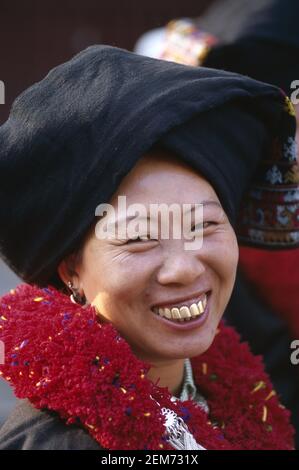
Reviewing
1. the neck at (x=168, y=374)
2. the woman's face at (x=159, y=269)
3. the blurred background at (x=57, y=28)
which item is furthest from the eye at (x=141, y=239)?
the blurred background at (x=57, y=28)

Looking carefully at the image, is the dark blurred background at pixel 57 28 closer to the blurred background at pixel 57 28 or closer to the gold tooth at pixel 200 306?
the blurred background at pixel 57 28

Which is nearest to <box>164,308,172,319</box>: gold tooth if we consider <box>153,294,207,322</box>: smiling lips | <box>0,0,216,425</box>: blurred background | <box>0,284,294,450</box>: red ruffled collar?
<box>153,294,207,322</box>: smiling lips

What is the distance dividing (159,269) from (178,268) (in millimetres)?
47

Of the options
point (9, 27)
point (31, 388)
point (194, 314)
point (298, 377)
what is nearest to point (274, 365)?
point (298, 377)

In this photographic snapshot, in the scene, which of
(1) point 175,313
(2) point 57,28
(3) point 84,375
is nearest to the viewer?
(3) point 84,375

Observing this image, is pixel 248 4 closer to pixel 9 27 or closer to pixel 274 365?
pixel 274 365

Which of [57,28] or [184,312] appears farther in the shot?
[57,28]

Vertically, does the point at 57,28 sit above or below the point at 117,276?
above

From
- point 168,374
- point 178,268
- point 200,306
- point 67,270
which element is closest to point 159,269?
point 178,268

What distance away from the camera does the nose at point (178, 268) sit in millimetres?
1737

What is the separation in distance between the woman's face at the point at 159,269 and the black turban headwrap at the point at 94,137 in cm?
5

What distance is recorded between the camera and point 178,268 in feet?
5.69

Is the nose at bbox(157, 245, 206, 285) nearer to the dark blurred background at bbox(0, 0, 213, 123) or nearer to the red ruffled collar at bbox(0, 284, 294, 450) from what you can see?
the red ruffled collar at bbox(0, 284, 294, 450)

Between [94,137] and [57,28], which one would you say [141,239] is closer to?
[94,137]
